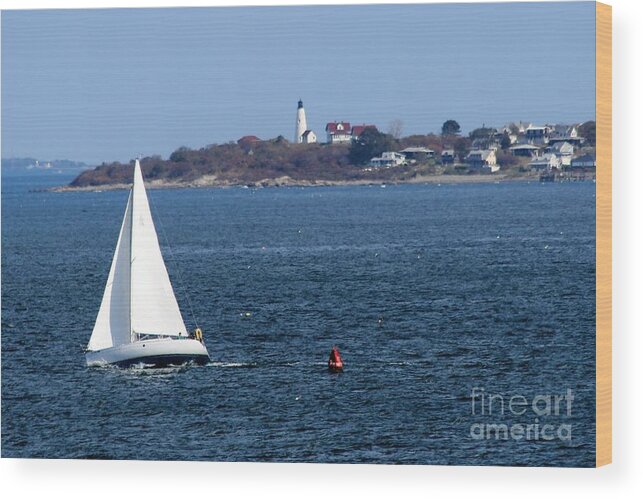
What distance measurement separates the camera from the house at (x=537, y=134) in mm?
50688

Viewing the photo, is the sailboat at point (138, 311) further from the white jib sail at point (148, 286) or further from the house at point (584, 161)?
the house at point (584, 161)

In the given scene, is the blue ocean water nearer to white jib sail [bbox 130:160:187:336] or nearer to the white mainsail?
the white mainsail

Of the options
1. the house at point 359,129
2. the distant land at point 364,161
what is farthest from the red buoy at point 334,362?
the house at point 359,129

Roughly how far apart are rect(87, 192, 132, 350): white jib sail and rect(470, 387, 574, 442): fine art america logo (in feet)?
44.1

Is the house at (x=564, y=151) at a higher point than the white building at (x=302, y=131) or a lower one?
lower

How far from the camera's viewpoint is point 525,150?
54.0 meters

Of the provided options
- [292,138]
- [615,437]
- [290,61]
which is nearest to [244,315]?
[292,138]

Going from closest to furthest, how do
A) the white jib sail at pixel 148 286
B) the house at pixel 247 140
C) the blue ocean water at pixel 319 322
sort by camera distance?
the blue ocean water at pixel 319 322 < the house at pixel 247 140 < the white jib sail at pixel 148 286

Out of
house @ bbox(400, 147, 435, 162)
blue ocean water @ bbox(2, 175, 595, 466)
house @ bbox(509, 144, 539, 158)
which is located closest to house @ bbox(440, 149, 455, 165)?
house @ bbox(400, 147, 435, 162)

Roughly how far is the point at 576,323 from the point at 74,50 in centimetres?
1749

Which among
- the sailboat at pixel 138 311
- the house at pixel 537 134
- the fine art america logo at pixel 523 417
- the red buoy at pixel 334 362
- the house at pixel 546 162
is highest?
the house at pixel 537 134

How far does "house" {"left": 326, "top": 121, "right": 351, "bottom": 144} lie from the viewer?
50.4 m

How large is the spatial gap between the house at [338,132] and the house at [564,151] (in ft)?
22.1

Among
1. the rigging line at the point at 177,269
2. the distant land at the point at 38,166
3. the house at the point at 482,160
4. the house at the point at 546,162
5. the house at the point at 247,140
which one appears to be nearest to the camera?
the distant land at the point at 38,166
